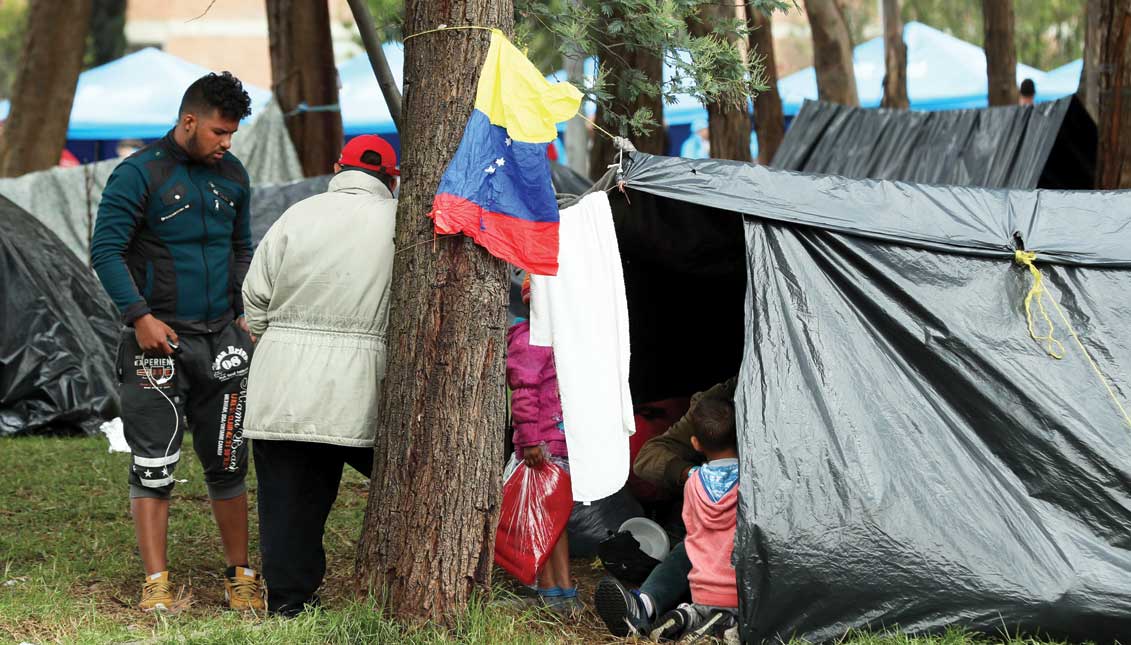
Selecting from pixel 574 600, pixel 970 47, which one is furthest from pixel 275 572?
pixel 970 47

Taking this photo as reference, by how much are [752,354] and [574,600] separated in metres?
1.15

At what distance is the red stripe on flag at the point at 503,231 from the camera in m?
3.72

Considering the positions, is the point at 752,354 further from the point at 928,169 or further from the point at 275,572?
the point at 928,169

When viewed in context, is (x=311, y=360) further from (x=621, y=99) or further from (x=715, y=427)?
(x=621, y=99)

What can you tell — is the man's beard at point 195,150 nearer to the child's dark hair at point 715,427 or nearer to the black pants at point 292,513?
the black pants at point 292,513

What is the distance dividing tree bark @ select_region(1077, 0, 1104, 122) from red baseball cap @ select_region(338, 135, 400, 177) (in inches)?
239

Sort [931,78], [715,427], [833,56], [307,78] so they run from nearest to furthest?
[715,427] < [307,78] < [833,56] < [931,78]

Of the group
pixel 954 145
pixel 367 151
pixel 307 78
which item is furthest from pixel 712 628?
pixel 307 78

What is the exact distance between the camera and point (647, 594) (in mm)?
4305

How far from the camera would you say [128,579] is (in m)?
4.64

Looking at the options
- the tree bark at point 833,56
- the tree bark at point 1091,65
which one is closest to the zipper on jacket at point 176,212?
the tree bark at point 1091,65

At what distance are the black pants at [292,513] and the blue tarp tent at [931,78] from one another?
41.8 feet

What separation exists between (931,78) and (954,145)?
28.9ft

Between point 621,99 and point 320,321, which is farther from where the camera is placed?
point 621,99
